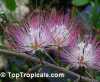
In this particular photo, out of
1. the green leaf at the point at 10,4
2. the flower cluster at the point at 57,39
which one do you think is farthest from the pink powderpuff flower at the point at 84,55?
the green leaf at the point at 10,4

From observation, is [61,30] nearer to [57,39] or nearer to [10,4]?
[57,39]

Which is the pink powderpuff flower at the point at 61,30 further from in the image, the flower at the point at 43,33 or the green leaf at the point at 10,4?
the green leaf at the point at 10,4

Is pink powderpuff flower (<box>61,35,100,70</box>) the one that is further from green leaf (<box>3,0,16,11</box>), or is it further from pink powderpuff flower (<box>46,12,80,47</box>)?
green leaf (<box>3,0,16,11</box>)

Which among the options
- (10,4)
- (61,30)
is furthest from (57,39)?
(10,4)

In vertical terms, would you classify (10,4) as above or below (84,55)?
above

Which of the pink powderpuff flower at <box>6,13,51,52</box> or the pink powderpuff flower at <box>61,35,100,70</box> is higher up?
the pink powderpuff flower at <box>6,13,51,52</box>

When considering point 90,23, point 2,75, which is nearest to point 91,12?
point 90,23

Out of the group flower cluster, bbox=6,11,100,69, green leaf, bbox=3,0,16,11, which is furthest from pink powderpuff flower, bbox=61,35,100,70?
green leaf, bbox=3,0,16,11
